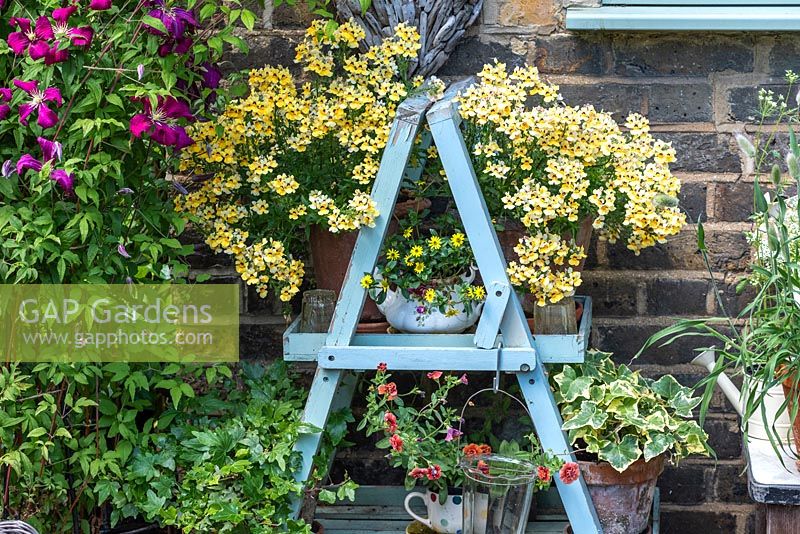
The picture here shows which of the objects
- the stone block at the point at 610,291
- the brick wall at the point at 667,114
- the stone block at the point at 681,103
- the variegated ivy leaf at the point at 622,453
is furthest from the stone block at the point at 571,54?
the variegated ivy leaf at the point at 622,453

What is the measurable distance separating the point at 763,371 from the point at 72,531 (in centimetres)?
152

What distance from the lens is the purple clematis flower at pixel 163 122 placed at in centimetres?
204

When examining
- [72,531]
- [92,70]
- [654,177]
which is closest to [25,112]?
[92,70]

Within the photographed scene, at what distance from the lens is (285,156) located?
235 centimetres

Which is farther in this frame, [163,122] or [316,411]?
[316,411]

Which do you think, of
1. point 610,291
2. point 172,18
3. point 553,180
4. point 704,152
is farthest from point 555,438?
point 172,18

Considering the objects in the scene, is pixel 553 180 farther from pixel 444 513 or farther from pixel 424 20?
pixel 444 513

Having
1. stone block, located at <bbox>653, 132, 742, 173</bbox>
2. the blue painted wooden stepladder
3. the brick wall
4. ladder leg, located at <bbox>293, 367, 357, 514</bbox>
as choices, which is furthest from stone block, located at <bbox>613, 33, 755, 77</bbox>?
ladder leg, located at <bbox>293, 367, 357, 514</bbox>

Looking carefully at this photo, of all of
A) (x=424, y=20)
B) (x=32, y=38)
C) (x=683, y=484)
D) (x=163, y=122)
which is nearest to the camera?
(x=32, y=38)

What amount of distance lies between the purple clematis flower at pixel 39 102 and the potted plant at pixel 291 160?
40cm

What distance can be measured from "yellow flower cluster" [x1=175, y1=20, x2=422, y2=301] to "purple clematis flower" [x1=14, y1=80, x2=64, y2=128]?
15.9 inches

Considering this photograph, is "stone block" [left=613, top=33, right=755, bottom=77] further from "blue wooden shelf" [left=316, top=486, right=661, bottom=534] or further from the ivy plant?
"blue wooden shelf" [left=316, top=486, right=661, bottom=534]

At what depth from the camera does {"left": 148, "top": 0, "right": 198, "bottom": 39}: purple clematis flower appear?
6.73 ft

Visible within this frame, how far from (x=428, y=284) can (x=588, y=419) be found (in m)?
0.45
